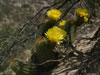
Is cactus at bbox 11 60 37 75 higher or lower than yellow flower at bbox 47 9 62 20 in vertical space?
lower

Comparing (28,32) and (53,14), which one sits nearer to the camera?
(53,14)

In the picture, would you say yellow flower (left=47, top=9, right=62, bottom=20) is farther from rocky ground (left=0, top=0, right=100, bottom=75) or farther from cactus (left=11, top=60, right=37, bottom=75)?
cactus (left=11, top=60, right=37, bottom=75)

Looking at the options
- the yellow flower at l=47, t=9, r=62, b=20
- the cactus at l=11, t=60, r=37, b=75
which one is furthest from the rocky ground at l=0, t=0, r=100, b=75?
the cactus at l=11, t=60, r=37, b=75

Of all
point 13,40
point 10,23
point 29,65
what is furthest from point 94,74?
point 10,23

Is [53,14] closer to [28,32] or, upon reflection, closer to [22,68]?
[22,68]

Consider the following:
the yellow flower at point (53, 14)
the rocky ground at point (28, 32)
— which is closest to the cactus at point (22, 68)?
the rocky ground at point (28, 32)

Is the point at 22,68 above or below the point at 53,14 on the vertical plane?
below

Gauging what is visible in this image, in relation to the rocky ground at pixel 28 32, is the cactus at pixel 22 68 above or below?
below

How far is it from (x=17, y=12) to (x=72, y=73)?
7.41 feet

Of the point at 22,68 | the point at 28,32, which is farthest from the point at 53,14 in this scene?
the point at 28,32

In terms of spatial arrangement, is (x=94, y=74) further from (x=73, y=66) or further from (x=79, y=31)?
(x=79, y=31)

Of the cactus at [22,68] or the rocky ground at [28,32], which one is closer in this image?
the cactus at [22,68]

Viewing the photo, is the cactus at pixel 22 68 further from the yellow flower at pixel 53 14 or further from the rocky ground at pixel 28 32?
the yellow flower at pixel 53 14

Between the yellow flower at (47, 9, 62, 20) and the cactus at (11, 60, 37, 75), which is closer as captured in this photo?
the cactus at (11, 60, 37, 75)
